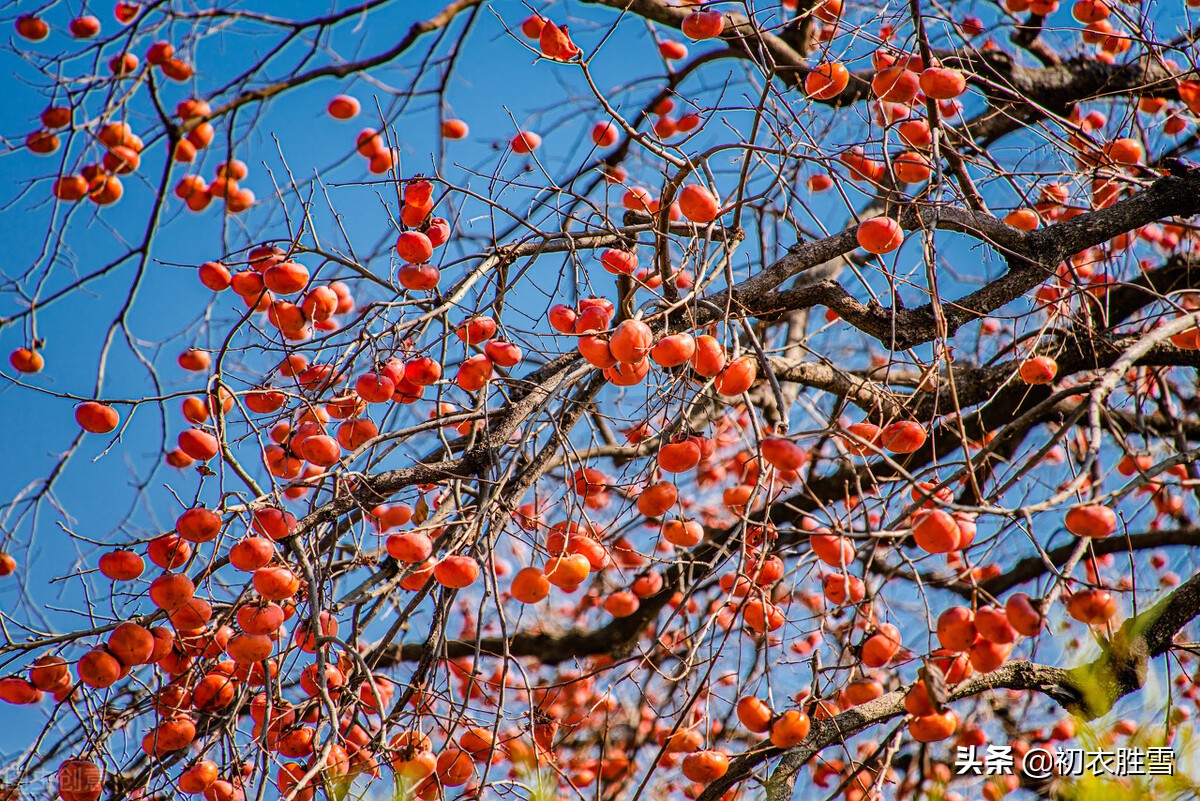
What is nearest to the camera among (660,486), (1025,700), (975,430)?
(660,486)

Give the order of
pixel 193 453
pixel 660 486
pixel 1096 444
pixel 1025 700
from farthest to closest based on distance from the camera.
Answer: pixel 1025 700, pixel 193 453, pixel 660 486, pixel 1096 444

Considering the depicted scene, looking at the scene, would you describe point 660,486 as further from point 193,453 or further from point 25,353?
point 25,353

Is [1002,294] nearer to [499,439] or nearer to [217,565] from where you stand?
[499,439]

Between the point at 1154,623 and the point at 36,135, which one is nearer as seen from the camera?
the point at 1154,623

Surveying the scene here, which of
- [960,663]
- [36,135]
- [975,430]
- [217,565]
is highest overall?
[36,135]

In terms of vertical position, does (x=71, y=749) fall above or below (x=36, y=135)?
below

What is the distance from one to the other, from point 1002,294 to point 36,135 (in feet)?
8.43

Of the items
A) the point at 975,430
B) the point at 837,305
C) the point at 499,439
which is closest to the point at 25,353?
the point at 499,439

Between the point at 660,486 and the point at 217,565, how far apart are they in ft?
2.99

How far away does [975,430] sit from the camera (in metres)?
2.86

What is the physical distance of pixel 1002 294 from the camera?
1.95m

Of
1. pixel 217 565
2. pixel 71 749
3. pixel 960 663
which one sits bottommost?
pixel 960 663

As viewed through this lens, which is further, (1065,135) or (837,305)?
(1065,135)

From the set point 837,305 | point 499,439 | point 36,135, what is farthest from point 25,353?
point 837,305
